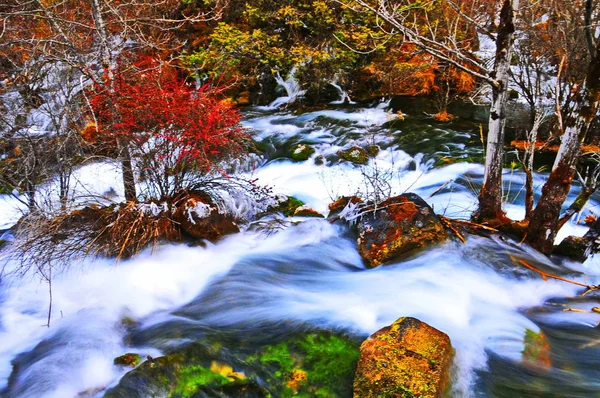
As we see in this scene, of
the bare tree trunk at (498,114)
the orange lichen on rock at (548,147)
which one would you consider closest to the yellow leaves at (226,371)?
the bare tree trunk at (498,114)

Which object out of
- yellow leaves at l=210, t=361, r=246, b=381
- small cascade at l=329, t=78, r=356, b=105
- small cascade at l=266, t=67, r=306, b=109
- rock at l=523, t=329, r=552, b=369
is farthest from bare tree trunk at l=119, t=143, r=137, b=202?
small cascade at l=329, t=78, r=356, b=105

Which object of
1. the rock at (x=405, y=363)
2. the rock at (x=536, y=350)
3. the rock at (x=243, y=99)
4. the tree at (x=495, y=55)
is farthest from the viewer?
the rock at (x=243, y=99)

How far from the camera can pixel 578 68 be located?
7.53 m

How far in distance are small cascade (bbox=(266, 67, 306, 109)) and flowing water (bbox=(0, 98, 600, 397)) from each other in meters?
7.80

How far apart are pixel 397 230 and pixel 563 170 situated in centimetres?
188

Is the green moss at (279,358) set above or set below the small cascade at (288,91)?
below

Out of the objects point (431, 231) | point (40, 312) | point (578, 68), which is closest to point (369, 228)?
point (431, 231)

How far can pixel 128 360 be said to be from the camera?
3430 mm

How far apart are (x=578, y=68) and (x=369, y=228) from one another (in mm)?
5658

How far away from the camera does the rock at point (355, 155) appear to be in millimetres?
9188

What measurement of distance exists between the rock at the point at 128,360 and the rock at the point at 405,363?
1.85m

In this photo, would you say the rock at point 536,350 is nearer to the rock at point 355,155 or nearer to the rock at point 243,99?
the rock at point 355,155

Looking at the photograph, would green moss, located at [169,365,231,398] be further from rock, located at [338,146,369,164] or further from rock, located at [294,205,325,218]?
rock, located at [338,146,369,164]

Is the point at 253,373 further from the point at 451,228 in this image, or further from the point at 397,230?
the point at 451,228
